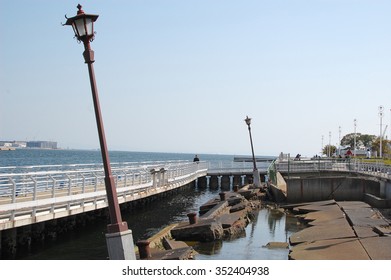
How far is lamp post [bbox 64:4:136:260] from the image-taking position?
9.55 m

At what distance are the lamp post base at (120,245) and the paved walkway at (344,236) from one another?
5301 mm

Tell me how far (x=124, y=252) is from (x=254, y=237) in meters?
10.1

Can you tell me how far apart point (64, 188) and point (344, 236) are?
1283 centimetres

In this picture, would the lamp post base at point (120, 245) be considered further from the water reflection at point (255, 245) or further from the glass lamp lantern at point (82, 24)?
the water reflection at point (255, 245)

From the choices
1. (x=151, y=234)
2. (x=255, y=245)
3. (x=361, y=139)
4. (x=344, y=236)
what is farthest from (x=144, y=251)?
(x=361, y=139)

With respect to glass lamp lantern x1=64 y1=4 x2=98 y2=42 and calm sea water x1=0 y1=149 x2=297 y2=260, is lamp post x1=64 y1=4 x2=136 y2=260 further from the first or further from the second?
calm sea water x1=0 y1=149 x2=297 y2=260

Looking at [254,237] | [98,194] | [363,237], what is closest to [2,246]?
[98,194]

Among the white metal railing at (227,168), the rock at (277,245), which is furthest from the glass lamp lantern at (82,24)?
the white metal railing at (227,168)

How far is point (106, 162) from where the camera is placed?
980 centimetres

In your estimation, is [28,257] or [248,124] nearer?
[28,257]

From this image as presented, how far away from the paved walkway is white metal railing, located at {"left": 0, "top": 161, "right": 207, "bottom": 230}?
862 cm

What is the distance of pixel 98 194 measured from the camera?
21.7 metres

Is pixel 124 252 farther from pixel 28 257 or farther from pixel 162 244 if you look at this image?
pixel 28 257

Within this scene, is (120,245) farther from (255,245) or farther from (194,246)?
(255,245)
